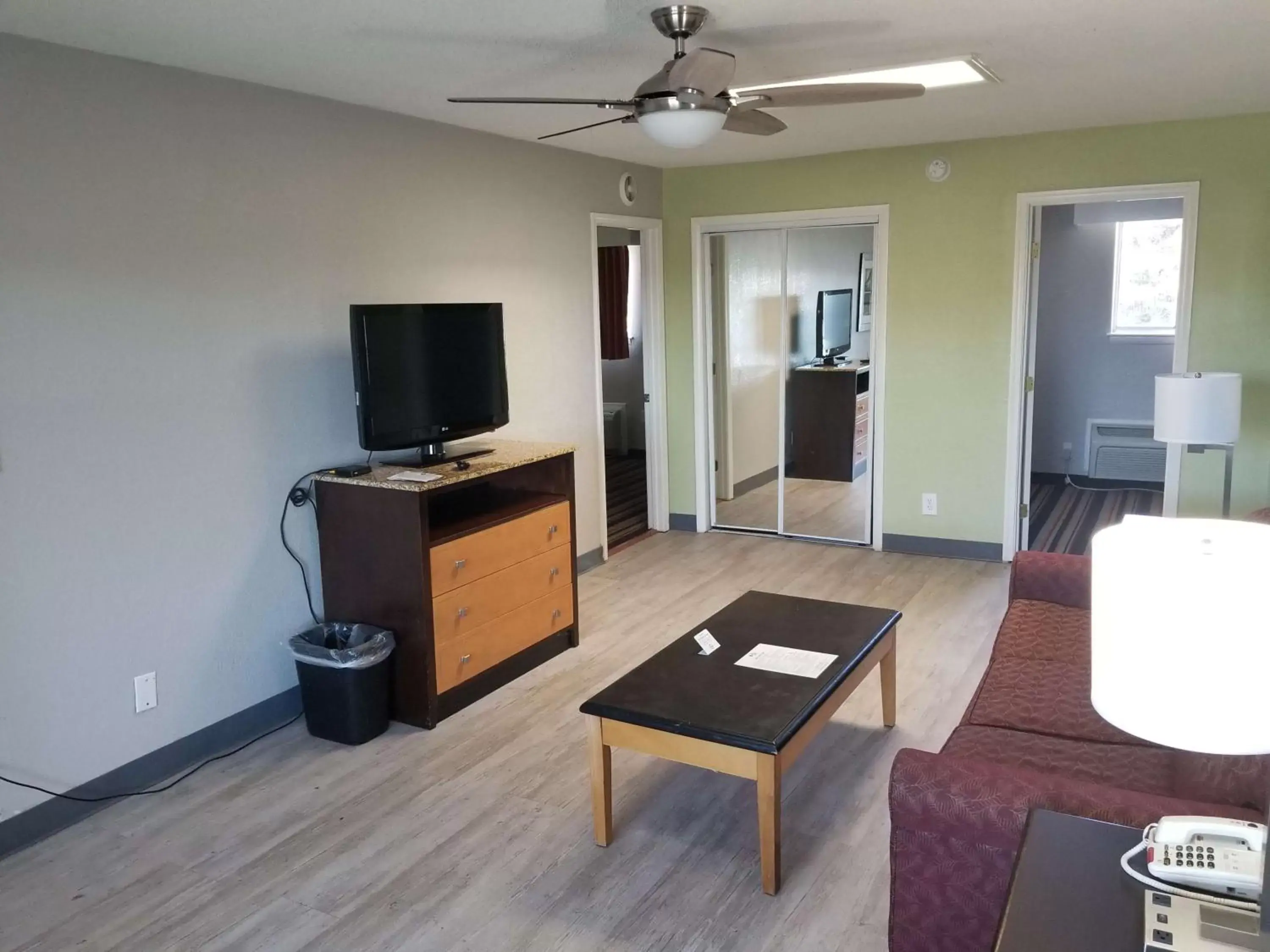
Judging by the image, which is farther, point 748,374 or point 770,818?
point 748,374

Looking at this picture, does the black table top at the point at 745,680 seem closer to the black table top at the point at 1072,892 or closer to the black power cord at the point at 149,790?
the black table top at the point at 1072,892

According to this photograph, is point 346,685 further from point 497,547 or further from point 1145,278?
point 1145,278

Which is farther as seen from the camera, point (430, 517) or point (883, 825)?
point (430, 517)

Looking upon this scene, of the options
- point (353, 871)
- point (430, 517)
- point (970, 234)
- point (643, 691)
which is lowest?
point (353, 871)

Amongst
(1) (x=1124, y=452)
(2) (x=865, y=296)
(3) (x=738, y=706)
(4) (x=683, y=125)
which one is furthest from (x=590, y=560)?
(1) (x=1124, y=452)

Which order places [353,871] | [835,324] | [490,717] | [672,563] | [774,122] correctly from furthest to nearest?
[835,324]
[672,563]
[490,717]
[774,122]
[353,871]

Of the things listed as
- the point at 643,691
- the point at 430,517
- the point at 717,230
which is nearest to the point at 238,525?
the point at 430,517

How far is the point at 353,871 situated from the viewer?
2648 millimetres

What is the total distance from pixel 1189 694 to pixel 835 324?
16.2 feet

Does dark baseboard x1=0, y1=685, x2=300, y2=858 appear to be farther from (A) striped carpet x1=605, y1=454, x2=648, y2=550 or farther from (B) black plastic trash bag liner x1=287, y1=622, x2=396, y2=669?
(A) striped carpet x1=605, y1=454, x2=648, y2=550

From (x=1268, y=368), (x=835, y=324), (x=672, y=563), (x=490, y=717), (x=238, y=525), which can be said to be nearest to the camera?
(x=238, y=525)

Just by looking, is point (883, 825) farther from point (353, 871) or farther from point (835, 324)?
point (835, 324)

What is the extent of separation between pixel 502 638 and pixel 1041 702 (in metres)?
2.01

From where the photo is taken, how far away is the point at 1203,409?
4.20 meters
